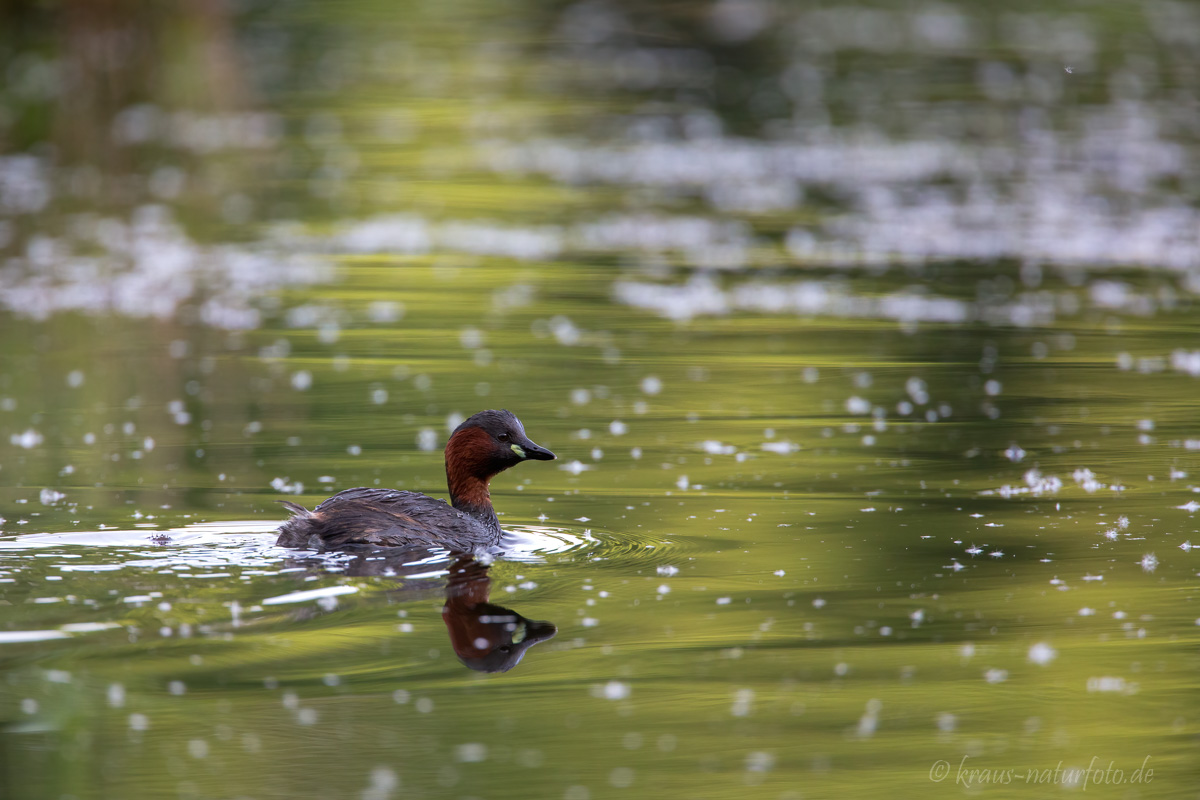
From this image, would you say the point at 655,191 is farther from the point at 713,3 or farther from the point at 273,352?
the point at 713,3

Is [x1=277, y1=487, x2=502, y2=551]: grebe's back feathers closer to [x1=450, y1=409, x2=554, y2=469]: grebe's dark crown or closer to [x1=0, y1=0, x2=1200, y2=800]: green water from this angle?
[x1=0, y1=0, x2=1200, y2=800]: green water

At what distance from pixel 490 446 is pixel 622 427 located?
263cm

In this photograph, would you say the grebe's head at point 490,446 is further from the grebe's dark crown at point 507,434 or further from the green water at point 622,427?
the green water at point 622,427

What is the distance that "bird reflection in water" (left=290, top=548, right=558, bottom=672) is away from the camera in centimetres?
681

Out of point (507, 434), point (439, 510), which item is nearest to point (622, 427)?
point (507, 434)

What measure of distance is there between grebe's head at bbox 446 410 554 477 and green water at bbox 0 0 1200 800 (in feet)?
1.28

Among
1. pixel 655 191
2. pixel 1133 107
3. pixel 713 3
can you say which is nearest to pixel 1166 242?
pixel 655 191

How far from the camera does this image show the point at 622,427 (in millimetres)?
11242

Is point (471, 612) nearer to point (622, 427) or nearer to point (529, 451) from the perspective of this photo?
point (529, 451)

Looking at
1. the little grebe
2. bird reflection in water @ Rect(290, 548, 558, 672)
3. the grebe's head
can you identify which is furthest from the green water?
the grebe's head

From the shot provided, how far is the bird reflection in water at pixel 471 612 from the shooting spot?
681 cm

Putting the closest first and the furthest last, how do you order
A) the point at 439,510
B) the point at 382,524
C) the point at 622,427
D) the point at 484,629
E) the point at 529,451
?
the point at 484,629 → the point at 382,524 → the point at 439,510 → the point at 529,451 → the point at 622,427

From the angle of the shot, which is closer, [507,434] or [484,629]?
[484,629]

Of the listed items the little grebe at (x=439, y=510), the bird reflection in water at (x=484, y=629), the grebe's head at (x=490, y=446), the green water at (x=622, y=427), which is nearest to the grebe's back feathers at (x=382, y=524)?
the little grebe at (x=439, y=510)
